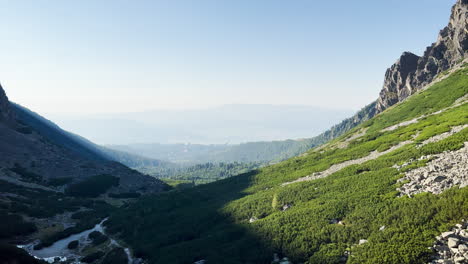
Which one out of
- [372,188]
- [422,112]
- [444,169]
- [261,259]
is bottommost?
[261,259]

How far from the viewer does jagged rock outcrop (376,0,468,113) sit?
107m

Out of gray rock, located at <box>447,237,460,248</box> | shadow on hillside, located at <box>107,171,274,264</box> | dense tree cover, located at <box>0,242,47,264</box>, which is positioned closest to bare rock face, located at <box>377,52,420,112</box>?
shadow on hillside, located at <box>107,171,274,264</box>

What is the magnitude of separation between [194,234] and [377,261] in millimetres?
24650

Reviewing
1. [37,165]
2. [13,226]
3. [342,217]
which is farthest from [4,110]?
[342,217]

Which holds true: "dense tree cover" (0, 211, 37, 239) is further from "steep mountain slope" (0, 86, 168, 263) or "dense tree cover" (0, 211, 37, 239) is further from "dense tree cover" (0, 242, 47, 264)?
"dense tree cover" (0, 242, 47, 264)

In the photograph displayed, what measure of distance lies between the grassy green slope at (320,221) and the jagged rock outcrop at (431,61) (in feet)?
260

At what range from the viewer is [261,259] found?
2527 centimetres

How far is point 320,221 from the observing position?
28.4 m

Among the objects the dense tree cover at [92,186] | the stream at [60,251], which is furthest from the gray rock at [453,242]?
the dense tree cover at [92,186]

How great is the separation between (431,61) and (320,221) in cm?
12825

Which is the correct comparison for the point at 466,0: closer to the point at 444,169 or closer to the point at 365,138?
the point at 365,138

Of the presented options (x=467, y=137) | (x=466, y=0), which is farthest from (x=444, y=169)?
(x=466, y=0)

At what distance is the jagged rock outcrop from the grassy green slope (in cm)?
7919

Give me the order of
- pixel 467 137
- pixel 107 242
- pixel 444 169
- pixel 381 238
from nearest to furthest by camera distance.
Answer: pixel 381 238 < pixel 444 169 < pixel 467 137 < pixel 107 242
